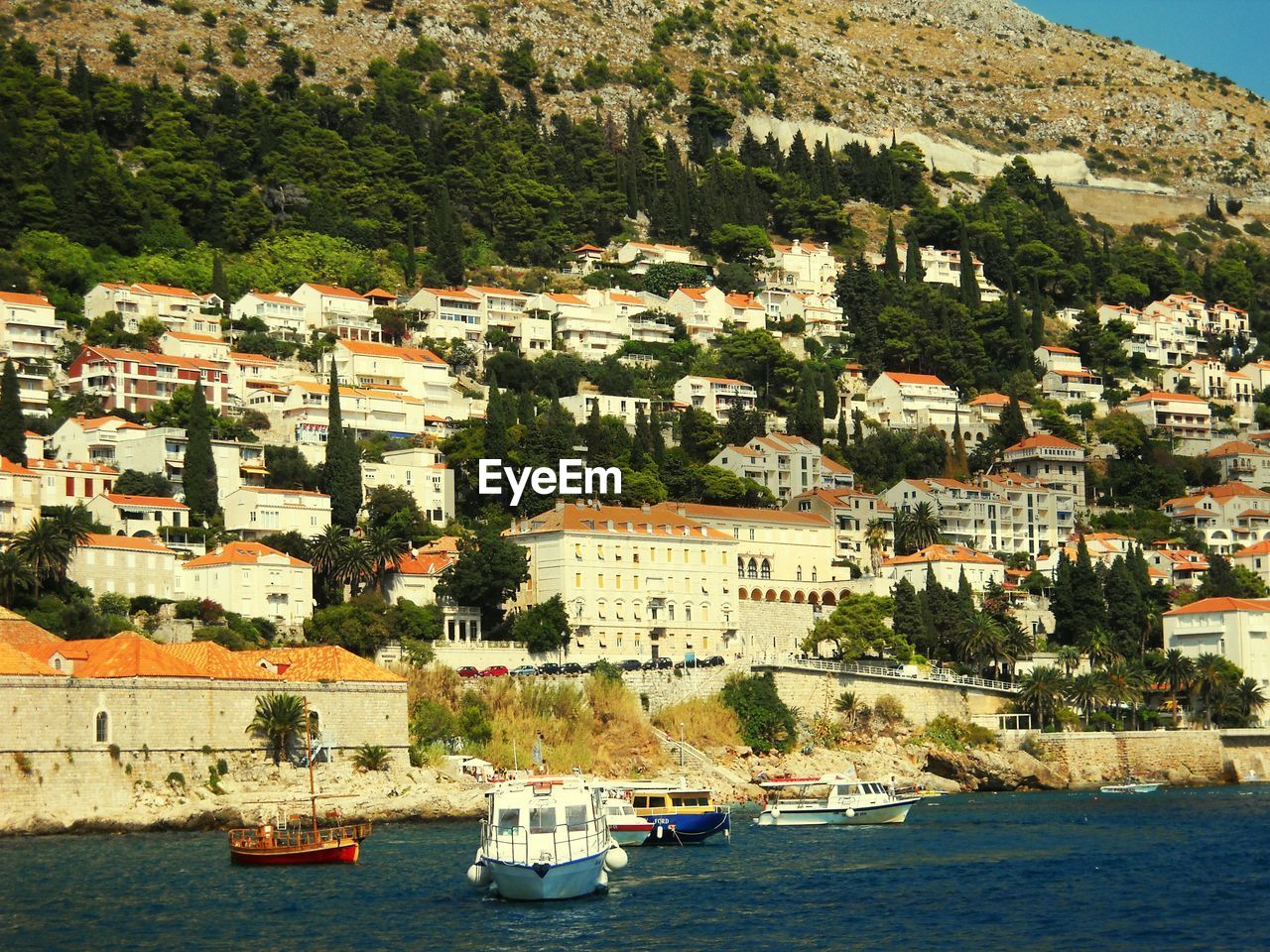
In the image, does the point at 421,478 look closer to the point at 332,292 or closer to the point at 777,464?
the point at 777,464

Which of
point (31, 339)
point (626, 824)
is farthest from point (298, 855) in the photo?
point (31, 339)

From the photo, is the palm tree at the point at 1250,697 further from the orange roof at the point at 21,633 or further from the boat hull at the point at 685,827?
the orange roof at the point at 21,633

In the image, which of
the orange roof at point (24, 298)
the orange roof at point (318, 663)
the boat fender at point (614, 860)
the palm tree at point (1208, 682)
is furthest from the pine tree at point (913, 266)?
the boat fender at point (614, 860)

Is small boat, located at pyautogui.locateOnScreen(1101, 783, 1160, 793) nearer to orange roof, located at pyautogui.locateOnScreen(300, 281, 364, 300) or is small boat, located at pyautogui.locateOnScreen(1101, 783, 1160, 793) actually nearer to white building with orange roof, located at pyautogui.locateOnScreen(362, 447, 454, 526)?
white building with orange roof, located at pyautogui.locateOnScreen(362, 447, 454, 526)

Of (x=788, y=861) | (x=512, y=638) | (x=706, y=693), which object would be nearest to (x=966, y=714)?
(x=706, y=693)

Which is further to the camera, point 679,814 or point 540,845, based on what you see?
point 679,814

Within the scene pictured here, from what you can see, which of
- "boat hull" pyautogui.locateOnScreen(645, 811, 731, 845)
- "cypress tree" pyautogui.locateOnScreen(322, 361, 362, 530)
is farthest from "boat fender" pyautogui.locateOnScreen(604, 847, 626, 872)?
"cypress tree" pyautogui.locateOnScreen(322, 361, 362, 530)
